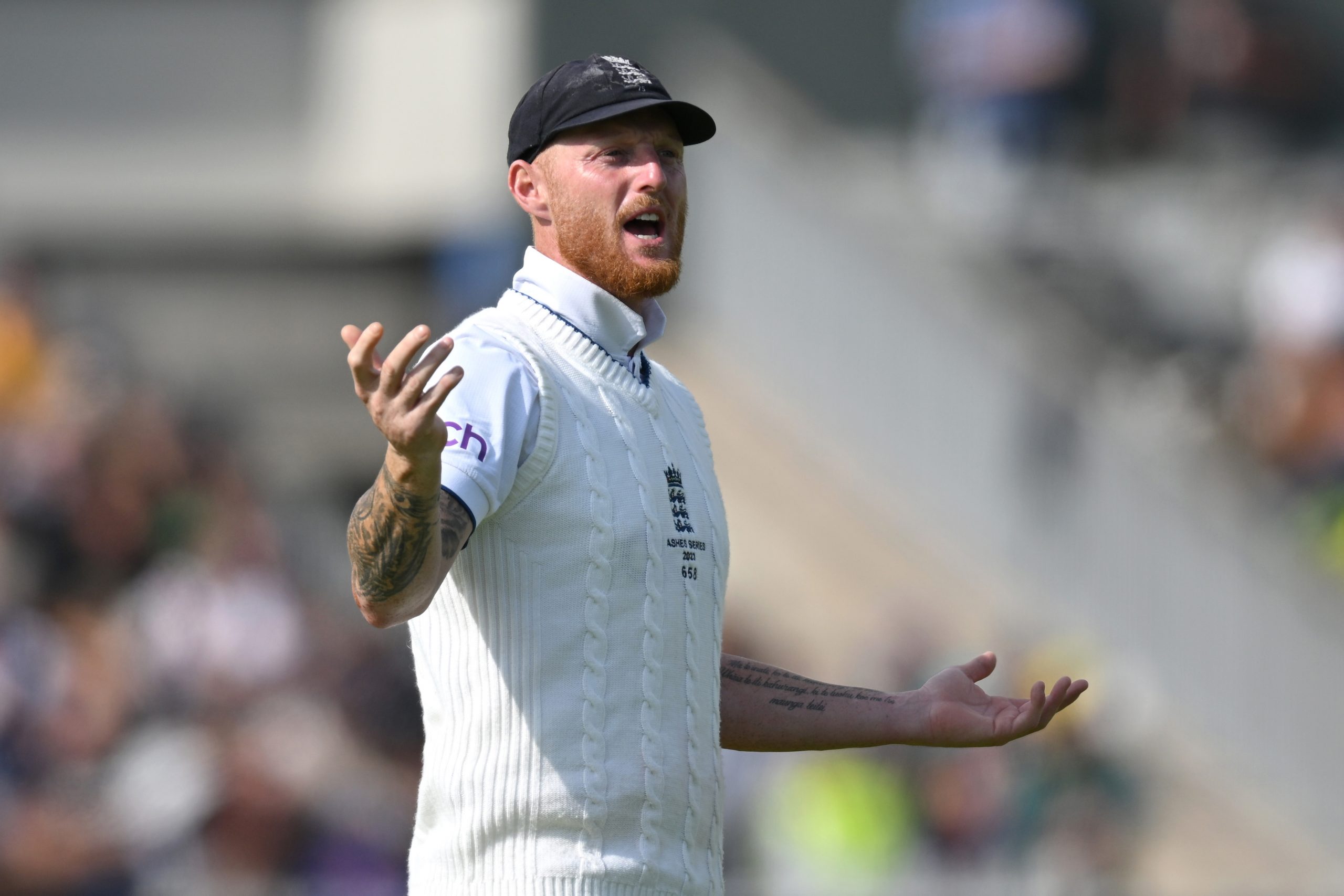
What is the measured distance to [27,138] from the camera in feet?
59.0

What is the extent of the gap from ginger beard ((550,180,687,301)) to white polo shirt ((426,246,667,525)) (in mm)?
30

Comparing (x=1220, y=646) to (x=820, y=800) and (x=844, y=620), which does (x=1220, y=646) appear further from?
(x=820, y=800)

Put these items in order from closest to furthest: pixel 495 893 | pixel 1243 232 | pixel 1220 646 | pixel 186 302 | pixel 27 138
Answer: pixel 495 893 < pixel 1220 646 < pixel 1243 232 < pixel 186 302 < pixel 27 138

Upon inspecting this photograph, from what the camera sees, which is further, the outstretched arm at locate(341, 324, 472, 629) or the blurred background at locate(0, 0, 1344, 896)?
the blurred background at locate(0, 0, 1344, 896)

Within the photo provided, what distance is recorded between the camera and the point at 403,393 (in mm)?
3350

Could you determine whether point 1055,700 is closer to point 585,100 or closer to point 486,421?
point 486,421

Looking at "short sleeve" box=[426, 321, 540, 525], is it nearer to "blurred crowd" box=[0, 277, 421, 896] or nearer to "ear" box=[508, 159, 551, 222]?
"ear" box=[508, 159, 551, 222]

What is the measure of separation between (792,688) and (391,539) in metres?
1.23

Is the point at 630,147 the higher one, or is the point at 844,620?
the point at 630,147

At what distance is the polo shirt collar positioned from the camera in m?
4.06

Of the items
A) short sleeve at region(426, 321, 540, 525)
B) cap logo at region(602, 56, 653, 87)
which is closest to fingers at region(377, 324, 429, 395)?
short sleeve at region(426, 321, 540, 525)

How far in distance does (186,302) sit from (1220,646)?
8658 millimetres

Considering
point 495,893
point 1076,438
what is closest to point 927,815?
point 1076,438

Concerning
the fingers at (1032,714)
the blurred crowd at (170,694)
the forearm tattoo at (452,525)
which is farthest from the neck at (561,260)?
the blurred crowd at (170,694)
